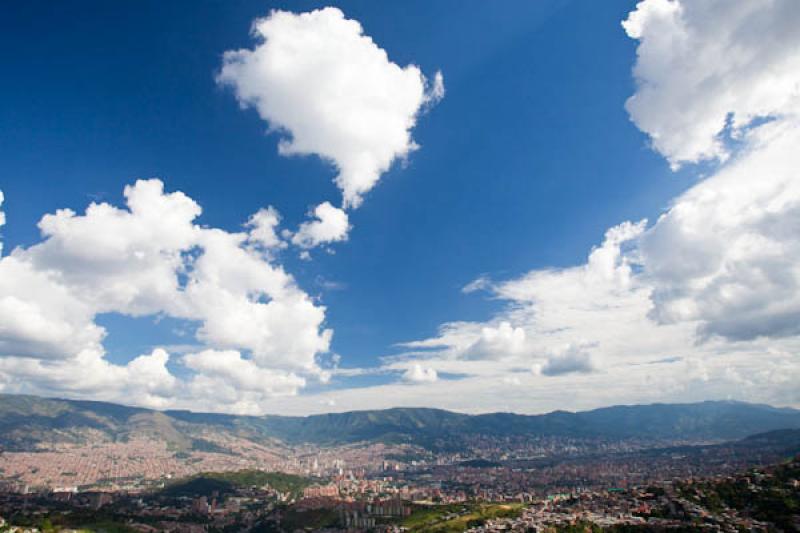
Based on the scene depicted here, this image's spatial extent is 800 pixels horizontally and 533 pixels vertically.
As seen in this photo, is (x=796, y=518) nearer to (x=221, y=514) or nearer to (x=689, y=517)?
(x=689, y=517)

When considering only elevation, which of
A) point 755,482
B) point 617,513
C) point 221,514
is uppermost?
point 755,482

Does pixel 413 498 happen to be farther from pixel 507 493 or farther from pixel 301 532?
pixel 301 532

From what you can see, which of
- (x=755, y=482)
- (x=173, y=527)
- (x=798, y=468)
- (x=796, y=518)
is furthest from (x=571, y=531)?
(x=173, y=527)

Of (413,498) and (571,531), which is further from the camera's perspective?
(413,498)

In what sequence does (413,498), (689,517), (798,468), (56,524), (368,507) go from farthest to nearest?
(413,498) < (368,507) < (56,524) < (798,468) < (689,517)

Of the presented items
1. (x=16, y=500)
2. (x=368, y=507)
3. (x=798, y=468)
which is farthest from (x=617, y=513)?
(x=16, y=500)

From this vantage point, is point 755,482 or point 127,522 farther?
point 127,522

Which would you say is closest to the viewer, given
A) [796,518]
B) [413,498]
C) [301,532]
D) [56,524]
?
[796,518]

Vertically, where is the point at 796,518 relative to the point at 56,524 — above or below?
above

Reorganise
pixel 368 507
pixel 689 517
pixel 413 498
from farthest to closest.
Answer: pixel 413 498 < pixel 368 507 < pixel 689 517
